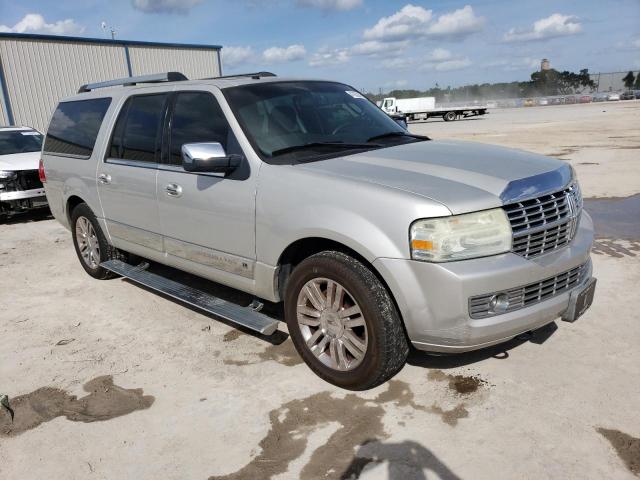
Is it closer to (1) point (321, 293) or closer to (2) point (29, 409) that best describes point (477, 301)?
(1) point (321, 293)

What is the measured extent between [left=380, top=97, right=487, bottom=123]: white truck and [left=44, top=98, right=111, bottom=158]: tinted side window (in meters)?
38.5

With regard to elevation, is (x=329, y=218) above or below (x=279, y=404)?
above

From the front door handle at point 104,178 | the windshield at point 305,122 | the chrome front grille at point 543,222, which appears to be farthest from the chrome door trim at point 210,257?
the chrome front grille at point 543,222

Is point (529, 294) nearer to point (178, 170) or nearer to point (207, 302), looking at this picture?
point (207, 302)

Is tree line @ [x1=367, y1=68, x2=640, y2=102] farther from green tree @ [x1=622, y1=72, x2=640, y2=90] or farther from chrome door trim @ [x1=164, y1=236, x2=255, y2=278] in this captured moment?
chrome door trim @ [x1=164, y1=236, x2=255, y2=278]

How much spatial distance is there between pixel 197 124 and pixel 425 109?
45695 mm

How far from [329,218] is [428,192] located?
600 mm

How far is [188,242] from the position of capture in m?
4.23

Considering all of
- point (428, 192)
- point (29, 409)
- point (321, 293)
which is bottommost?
point (29, 409)

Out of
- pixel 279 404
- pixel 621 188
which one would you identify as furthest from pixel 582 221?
pixel 621 188

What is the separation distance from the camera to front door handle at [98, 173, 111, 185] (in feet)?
16.3

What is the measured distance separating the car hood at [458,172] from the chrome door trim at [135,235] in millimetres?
1778

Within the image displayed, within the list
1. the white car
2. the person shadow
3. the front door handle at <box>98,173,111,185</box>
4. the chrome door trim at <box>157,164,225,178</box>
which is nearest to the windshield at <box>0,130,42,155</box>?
the white car

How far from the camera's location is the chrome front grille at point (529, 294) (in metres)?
2.84
